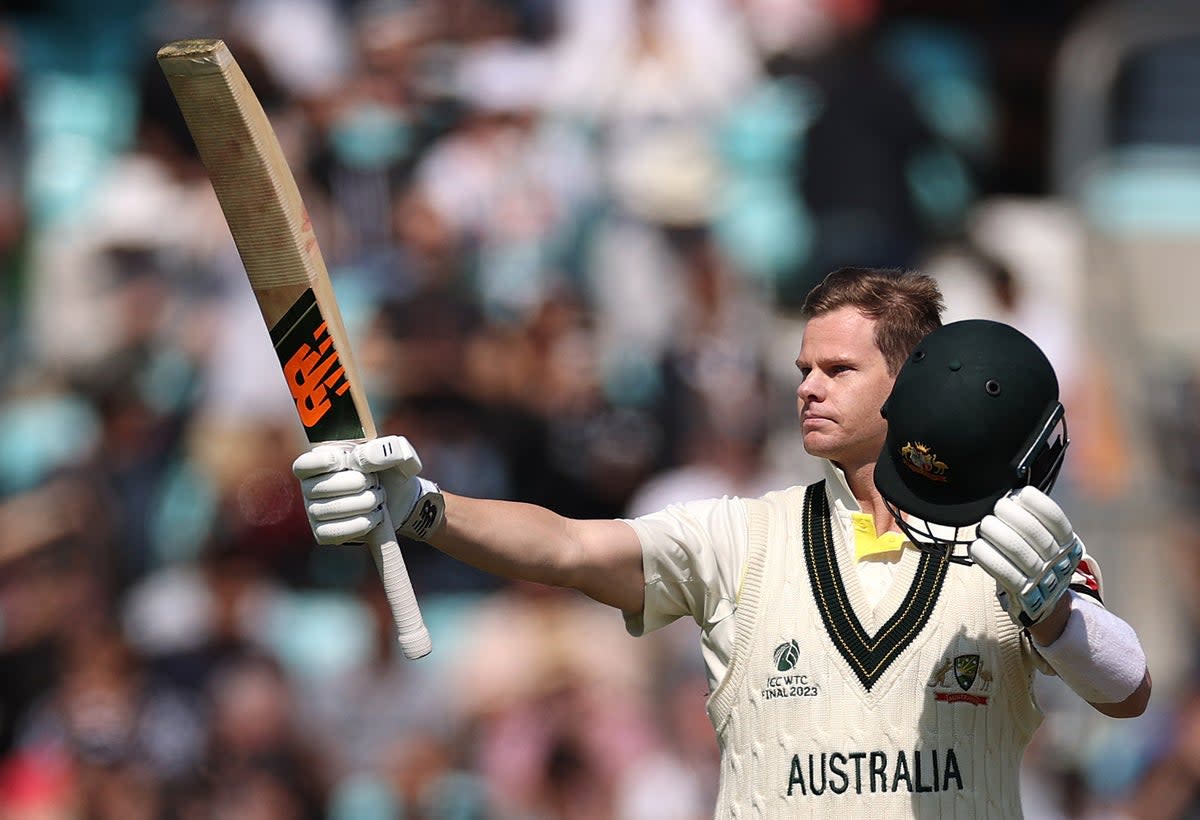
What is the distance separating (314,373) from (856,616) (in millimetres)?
1090

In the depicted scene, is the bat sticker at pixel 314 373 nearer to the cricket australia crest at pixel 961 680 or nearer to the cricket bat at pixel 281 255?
the cricket bat at pixel 281 255

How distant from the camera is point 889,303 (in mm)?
3180

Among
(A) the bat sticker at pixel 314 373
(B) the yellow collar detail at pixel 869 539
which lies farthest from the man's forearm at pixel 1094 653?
(A) the bat sticker at pixel 314 373

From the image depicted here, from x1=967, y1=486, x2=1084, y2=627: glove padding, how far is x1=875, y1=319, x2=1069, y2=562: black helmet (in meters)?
0.08

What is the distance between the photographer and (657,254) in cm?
784

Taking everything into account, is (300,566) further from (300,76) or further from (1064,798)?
(1064,798)

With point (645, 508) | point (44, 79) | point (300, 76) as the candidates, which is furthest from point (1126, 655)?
point (44, 79)

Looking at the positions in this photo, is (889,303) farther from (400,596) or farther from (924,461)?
(400,596)

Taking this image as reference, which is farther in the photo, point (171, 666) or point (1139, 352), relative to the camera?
point (1139, 352)

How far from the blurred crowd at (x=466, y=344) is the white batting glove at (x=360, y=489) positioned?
11.9ft

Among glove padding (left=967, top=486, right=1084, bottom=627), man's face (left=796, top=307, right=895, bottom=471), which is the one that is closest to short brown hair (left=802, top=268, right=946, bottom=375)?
man's face (left=796, top=307, right=895, bottom=471)

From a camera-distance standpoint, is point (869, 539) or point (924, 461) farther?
point (869, 539)

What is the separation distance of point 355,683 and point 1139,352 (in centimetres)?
362

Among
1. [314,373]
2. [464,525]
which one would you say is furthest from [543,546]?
[314,373]
